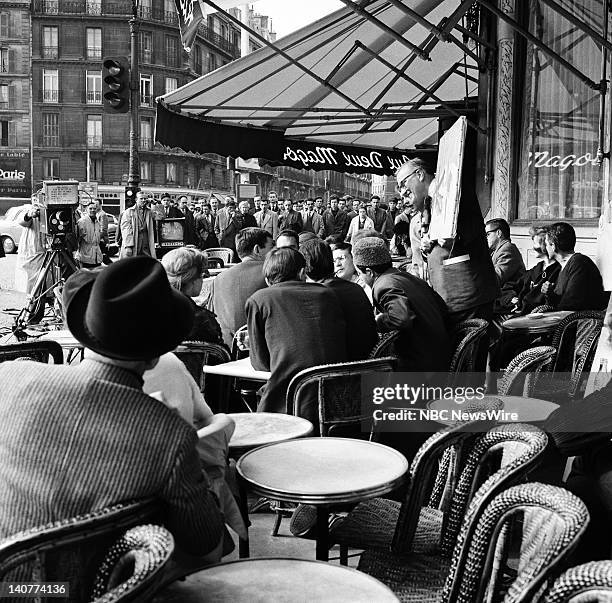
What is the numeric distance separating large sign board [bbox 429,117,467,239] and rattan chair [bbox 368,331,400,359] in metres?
0.80

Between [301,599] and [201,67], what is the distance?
73.7 metres

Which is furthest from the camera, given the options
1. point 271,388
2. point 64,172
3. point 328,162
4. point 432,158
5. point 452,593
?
point 64,172

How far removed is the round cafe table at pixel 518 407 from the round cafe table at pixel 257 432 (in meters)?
0.74

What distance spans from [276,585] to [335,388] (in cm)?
189

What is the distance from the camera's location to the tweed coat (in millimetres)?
2027

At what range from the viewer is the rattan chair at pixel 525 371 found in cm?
410

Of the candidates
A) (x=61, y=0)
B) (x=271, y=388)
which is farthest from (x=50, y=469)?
(x=61, y=0)

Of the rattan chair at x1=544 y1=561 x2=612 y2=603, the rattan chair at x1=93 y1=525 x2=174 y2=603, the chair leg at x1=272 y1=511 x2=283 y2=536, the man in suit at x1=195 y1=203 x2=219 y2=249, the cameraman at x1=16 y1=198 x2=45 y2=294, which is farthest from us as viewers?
the man in suit at x1=195 y1=203 x2=219 y2=249

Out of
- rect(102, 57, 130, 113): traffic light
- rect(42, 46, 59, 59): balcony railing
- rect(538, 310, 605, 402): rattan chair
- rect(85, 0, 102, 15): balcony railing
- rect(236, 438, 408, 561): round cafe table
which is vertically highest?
rect(85, 0, 102, 15): balcony railing

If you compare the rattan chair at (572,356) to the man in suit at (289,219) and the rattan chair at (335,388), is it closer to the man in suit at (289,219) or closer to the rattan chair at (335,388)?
the rattan chair at (335,388)

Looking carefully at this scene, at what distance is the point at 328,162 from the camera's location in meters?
13.0

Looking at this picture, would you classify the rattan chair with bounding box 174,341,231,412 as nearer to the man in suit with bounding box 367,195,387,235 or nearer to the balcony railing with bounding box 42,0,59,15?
the man in suit with bounding box 367,195,387,235

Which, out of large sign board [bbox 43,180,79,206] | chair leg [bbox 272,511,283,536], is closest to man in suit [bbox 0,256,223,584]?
chair leg [bbox 272,511,283,536]

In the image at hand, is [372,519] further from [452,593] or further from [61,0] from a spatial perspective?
[61,0]
